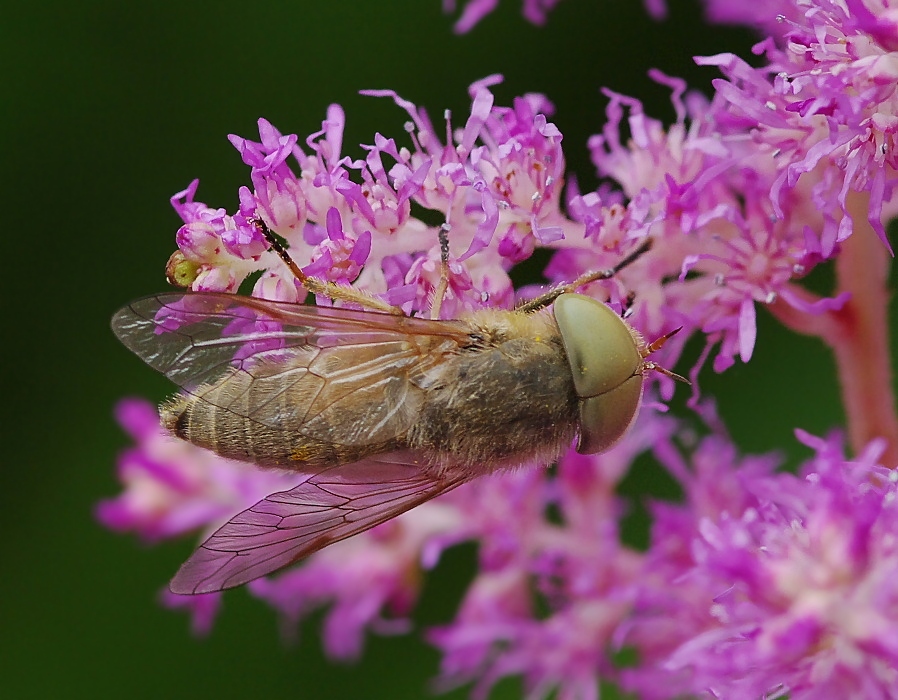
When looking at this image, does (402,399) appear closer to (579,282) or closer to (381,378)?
(381,378)

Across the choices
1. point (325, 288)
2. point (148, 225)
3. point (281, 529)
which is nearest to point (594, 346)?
point (325, 288)

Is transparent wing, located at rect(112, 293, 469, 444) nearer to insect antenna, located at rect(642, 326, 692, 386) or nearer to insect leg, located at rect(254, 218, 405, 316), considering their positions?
insect leg, located at rect(254, 218, 405, 316)

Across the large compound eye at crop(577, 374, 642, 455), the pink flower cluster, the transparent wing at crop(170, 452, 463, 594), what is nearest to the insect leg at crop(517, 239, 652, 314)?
the pink flower cluster

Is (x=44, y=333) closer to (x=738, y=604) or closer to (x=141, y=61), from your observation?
(x=141, y=61)

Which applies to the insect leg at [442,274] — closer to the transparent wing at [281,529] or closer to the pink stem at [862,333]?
the transparent wing at [281,529]

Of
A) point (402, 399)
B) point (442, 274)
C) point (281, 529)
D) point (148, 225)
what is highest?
point (442, 274)

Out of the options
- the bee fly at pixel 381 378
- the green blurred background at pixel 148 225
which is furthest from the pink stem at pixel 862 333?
the green blurred background at pixel 148 225

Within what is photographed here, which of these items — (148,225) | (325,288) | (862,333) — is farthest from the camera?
(148,225)

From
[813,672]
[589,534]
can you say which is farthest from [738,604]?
[589,534]
